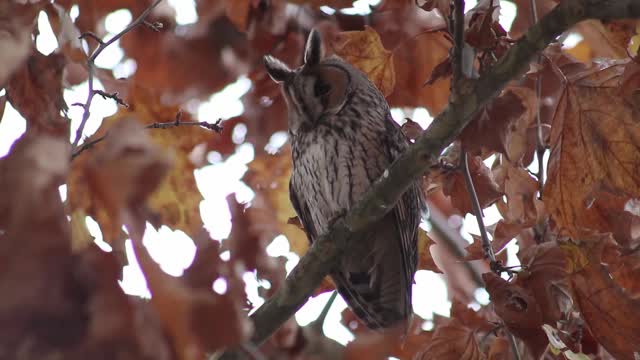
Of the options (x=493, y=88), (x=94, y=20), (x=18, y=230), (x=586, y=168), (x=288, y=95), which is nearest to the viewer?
(x=18, y=230)

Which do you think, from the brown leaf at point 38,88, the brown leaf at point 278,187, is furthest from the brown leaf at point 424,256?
the brown leaf at point 38,88

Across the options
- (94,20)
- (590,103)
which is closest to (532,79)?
(590,103)

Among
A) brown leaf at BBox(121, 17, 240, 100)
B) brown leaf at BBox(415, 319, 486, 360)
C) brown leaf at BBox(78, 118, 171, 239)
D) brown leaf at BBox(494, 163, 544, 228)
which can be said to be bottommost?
brown leaf at BBox(415, 319, 486, 360)

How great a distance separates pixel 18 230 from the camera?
0.66 m

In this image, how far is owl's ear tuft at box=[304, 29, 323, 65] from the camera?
2604mm

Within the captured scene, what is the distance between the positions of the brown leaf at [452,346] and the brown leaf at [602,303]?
0.37 meters

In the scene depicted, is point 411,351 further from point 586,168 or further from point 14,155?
point 14,155

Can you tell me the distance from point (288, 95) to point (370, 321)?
832 millimetres

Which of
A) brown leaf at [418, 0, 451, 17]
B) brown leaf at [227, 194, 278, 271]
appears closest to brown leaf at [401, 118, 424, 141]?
brown leaf at [418, 0, 451, 17]

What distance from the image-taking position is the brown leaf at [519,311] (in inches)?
69.4

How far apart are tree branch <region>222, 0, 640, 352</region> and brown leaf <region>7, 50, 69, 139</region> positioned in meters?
0.64

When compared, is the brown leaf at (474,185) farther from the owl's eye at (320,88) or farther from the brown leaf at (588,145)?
the owl's eye at (320,88)

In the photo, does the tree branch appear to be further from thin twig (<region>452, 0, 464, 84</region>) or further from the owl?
the owl

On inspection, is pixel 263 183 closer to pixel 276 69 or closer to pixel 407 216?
pixel 276 69
